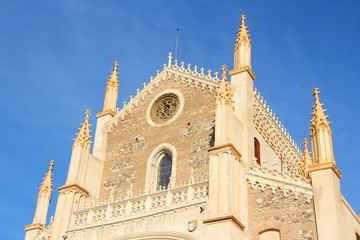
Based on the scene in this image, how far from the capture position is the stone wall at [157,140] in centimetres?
2809

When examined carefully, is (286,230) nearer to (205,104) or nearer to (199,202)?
(199,202)

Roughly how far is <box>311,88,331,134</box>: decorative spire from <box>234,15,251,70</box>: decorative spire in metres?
4.94

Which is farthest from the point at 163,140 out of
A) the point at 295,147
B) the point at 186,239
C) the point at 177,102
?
the point at 295,147

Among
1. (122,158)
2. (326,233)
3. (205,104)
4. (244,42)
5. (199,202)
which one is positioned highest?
(244,42)

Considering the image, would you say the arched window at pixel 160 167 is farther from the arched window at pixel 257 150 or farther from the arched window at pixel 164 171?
the arched window at pixel 257 150

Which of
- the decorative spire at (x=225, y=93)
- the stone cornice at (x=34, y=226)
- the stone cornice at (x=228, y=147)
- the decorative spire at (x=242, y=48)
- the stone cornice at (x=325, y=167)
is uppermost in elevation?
the decorative spire at (x=242, y=48)

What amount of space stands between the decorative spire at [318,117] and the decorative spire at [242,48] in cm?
494

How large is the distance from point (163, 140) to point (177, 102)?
8.34ft

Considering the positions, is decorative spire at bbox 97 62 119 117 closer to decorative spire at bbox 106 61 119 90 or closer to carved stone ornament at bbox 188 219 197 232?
decorative spire at bbox 106 61 119 90

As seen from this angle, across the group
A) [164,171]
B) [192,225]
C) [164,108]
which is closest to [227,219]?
[192,225]

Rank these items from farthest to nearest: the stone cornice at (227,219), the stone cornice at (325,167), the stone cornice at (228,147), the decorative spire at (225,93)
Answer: the decorative spire at (225,93)
the stone cornice at (228,147)
the stone cornice at (325,167)
the stone cornice at (227,219)

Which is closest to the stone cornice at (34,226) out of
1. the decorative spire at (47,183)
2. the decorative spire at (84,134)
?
the decorative spire at (47,183)

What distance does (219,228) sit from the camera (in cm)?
2231

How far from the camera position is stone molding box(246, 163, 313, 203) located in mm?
23141
